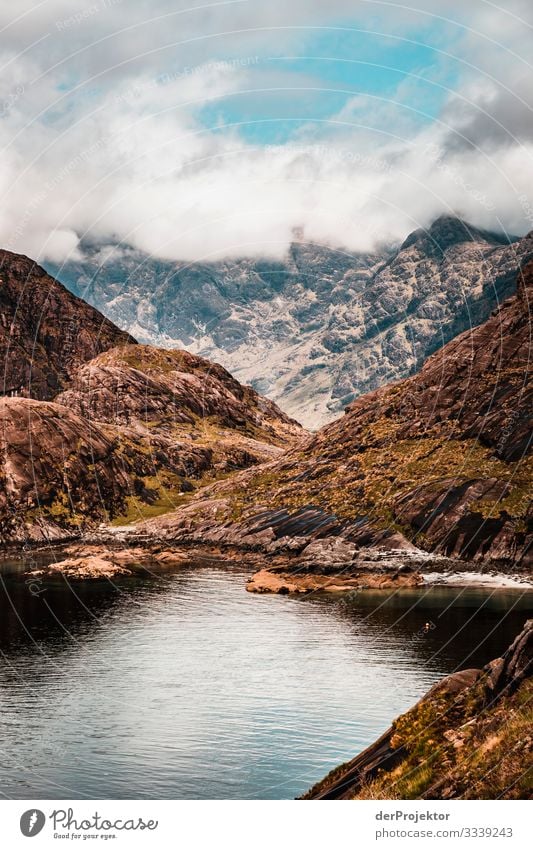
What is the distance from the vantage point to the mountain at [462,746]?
3853cm

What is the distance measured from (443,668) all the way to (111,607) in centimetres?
7225

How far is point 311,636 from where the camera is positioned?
126438 millimetres

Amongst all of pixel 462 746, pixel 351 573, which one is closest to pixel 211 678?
pixel 462 746

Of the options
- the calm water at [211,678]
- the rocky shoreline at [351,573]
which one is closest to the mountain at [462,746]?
the calm water at [211,678]

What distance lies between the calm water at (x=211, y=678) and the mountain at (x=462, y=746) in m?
21.0

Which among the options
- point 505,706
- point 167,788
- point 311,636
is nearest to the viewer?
point 505,706

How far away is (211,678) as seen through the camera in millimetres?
99250

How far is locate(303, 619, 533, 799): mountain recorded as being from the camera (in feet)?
126

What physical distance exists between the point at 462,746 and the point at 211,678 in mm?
61093

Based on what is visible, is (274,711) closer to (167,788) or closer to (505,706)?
(167,788)

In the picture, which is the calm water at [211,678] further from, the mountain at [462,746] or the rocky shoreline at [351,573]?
the mountain at [462,746]

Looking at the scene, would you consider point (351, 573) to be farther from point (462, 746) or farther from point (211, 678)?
point (462, 746)
